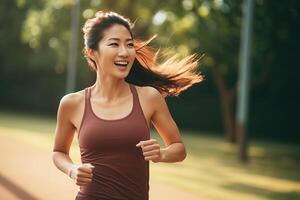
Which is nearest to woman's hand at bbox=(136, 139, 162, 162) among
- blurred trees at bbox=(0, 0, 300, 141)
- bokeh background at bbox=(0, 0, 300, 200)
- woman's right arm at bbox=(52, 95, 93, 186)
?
woman's right arm at bbox=(52, 95, 93, 186)

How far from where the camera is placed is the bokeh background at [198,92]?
1147cm

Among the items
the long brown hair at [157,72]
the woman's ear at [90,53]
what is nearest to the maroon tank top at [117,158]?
the woman's ear at [90,53]

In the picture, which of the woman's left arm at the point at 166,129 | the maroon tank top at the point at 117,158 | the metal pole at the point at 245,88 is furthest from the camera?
the metal pole at the point at 245,88

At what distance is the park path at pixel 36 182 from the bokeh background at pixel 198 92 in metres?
0.02

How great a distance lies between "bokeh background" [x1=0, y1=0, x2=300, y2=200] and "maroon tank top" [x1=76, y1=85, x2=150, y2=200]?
2.64m

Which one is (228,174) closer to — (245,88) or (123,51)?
(245,88)

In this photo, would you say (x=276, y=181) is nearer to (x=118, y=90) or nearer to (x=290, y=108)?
(x=118, y=90)

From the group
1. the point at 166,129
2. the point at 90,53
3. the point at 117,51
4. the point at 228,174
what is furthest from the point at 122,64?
the point at 228,174

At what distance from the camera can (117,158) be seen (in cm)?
323

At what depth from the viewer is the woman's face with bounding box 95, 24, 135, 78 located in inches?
134

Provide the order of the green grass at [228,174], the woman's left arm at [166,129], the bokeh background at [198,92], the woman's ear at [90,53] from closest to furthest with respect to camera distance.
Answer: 1. the woman's left arm at [166,129]
2. the woman's ear at [90,53]
3. the green grass at [228,174]
4. the bokeh background at [198,92]

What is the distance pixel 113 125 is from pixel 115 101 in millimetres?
240

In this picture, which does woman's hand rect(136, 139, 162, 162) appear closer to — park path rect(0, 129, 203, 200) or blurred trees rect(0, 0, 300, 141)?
park path rect(0, 129, 203, 200)

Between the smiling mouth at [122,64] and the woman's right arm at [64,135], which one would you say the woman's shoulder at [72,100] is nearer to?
the woman's right arm at [64,135]
